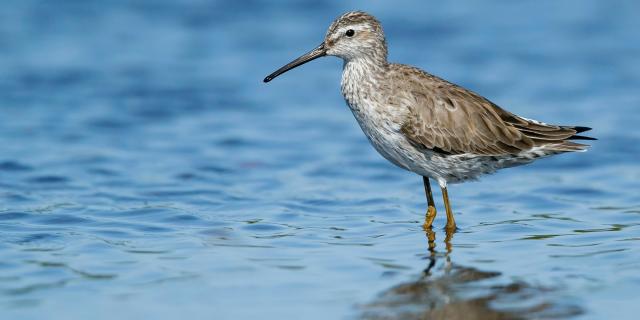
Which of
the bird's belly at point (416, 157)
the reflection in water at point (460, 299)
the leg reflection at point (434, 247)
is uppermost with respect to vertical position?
the bird's belly at point (416, 157)

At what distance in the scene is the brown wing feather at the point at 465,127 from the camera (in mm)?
10820

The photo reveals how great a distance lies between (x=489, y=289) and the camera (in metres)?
8.73

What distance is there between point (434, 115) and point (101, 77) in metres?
8.68

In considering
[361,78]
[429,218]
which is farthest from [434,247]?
[361,78]

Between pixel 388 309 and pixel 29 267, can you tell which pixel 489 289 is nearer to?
pixel 388 309

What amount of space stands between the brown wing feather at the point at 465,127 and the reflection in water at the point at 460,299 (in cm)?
187

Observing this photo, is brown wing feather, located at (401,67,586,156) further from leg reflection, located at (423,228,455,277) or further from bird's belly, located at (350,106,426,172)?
leg reflection, located at (423,228,455,277)

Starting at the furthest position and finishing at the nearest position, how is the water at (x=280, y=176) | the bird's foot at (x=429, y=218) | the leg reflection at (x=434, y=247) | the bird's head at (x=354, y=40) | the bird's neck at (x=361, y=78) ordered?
the bird's head at (x=354, y=40)
the bird's foot at (x=429, y=218)
the bird's neck at (x=361, y=78)
the leg reflection at (x=434, y=247)
the water at (x=280, y=176)

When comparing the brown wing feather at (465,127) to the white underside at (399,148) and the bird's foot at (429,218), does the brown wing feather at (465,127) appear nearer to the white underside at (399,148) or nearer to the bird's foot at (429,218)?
the white underside at (399,148)

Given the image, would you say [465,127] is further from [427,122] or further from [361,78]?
[361,78]

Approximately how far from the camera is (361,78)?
1109 cm

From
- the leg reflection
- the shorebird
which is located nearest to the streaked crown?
the shorebird

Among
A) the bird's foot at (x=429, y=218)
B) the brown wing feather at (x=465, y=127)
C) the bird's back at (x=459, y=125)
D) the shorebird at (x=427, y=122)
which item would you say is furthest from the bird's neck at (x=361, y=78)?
the bird's foot at (x=429, y=218)

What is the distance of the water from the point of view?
344 inches
